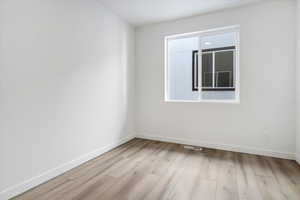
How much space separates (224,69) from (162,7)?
1.67 metres

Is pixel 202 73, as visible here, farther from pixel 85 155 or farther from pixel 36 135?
pixel 36 135

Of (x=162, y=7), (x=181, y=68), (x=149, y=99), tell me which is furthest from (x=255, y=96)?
(x=162, y=7)

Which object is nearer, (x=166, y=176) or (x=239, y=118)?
(x=166, y=176)

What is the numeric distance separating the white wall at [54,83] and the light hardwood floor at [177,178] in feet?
1.16

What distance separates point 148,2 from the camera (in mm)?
2711

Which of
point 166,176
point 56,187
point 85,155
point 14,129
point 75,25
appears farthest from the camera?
point 85,155

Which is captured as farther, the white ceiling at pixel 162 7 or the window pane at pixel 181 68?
the window pane at pixel 181 68

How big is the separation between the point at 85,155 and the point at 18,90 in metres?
1.34

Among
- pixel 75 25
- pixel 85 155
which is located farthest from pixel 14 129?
pixel 75 25

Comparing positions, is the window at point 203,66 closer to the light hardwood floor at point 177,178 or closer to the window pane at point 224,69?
the window pane at point 224,69

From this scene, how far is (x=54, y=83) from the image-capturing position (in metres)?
2.03

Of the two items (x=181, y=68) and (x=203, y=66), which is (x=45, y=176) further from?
(x=203, y=66)

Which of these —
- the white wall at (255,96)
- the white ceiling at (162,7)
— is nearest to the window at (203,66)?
the white wall at (255,96)

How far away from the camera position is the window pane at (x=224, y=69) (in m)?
3.05
